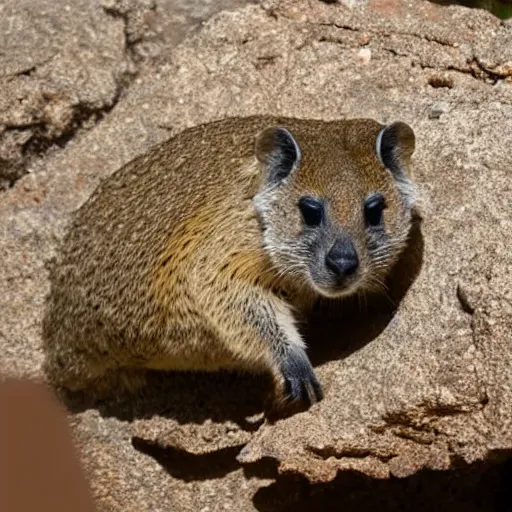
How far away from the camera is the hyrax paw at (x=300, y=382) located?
4.91 meters

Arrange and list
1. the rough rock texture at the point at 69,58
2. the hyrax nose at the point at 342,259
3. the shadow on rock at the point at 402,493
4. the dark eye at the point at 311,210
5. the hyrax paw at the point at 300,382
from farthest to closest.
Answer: the rough rock texture at the point at 69,58, the shadow on rock at the point at 402,493, the hyrax paw at the point at 300,382, the dark eye at the point at 311,210, the hyrax nose at the point at 342,259

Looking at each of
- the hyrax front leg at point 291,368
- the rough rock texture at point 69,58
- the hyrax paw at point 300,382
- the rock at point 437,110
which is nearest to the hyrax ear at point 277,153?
the hyrax front leg at point 291,368

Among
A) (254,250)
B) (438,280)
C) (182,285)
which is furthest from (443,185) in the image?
(182,285)

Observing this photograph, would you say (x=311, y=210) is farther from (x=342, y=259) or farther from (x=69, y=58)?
(x=69, y=58)

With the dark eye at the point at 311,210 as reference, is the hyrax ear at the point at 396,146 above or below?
above

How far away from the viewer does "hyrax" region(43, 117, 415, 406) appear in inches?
186

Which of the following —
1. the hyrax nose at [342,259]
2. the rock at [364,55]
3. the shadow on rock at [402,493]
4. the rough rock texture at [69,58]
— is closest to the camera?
the hyrax nose at [342,259]

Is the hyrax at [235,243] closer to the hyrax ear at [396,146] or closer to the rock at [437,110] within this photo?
the hyrax ear at [396,146]

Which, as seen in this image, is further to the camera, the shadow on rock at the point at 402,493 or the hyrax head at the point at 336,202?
the shadow on rock at the point at 402,493

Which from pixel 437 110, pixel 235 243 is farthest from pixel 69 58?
pixel 437 110

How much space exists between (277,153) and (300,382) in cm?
95

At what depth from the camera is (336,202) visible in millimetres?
4656

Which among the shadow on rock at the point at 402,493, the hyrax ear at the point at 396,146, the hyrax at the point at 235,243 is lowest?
the shadow on rock at the point at 402,493

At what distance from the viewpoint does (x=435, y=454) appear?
476cm
